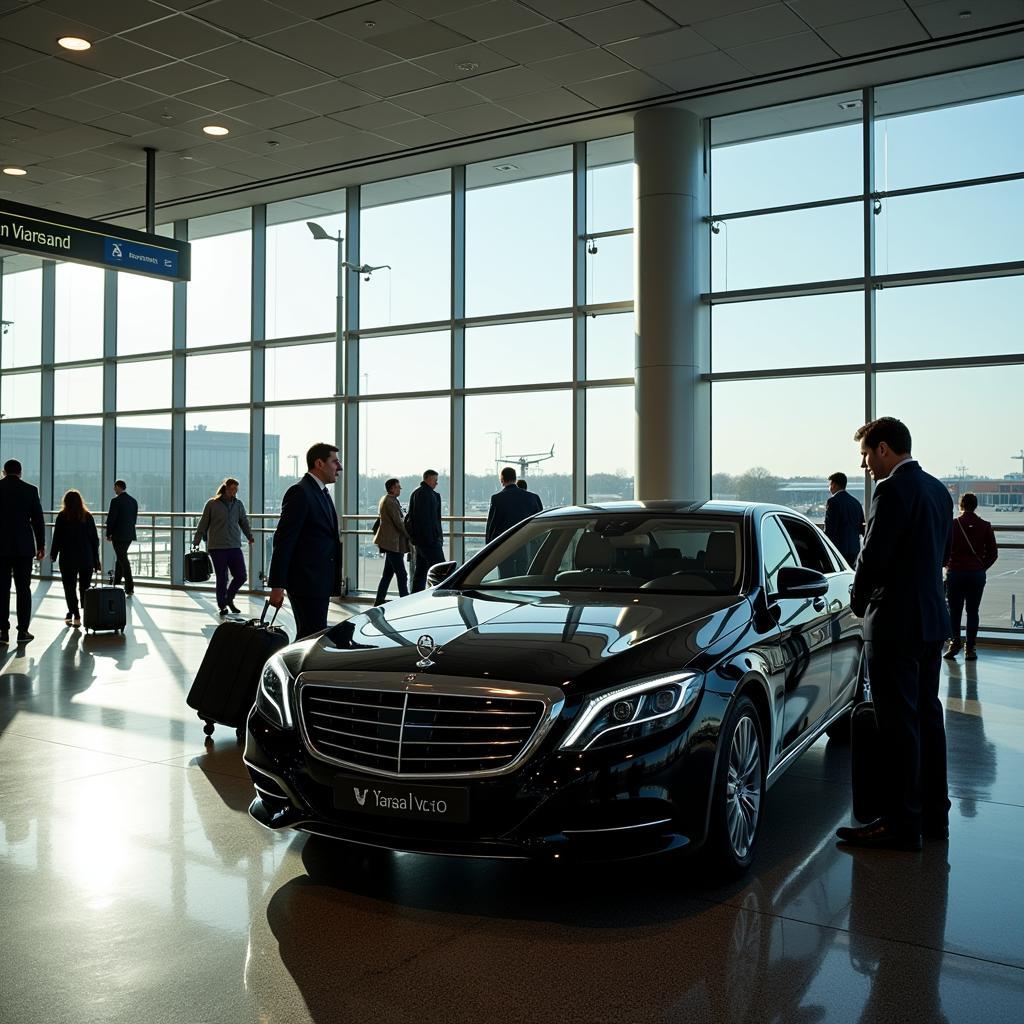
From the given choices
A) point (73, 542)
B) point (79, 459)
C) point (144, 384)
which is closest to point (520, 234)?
point (73, 542)

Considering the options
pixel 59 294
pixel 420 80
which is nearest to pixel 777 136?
pixel 420 80

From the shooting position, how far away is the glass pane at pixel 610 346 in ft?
48.5

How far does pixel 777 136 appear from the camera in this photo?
13.7 meters

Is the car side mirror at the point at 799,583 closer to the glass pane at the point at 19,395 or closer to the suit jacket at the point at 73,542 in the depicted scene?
the suit jacket at the point at 73,542

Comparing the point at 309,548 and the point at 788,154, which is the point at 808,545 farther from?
the point at 788,154

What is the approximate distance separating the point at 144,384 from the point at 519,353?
8491 millimetres

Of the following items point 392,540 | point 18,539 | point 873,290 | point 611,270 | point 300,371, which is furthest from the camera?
point 300,371

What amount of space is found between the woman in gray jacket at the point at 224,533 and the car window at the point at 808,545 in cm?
997

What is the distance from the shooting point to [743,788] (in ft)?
14.2

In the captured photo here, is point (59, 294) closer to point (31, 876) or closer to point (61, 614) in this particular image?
point (61, 614)

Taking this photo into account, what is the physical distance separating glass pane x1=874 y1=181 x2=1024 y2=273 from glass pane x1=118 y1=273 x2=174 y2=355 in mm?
12725

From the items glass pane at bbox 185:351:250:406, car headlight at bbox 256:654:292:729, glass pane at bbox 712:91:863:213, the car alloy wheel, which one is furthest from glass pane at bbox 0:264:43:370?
the car alloy wheel

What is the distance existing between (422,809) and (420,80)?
10.3 m

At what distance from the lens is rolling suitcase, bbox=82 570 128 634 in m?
12.4
